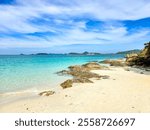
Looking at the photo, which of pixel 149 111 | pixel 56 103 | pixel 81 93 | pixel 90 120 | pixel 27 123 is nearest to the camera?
pixel 27 123

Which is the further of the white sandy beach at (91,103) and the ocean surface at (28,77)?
the ocean surface at (28,77)

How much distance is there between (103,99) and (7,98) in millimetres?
6598

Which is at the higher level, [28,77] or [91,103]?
[91,103]

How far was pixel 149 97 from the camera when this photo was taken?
43.2 feet

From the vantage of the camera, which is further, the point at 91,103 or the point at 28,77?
the point at 28,77

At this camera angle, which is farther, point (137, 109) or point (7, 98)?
point (7, 98)

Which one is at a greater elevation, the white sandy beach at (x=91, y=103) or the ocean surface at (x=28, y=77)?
the white sandy beach at (x=91, y=103)

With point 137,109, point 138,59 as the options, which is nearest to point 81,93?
point 137,109

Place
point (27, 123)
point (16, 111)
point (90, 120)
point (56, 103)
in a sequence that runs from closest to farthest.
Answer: point (27, 123)
point (90, 120)
point (16, 111)
point (56, 103)

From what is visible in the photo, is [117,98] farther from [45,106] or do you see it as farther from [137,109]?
[45,106]

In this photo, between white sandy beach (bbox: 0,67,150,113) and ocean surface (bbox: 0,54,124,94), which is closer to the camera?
white sandy beach (bbox: 0,67,150,113)

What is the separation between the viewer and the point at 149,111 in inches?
412

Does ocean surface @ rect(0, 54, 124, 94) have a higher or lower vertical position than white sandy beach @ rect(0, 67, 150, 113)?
lower

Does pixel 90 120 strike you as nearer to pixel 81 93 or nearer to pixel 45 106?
pixel 45 106
